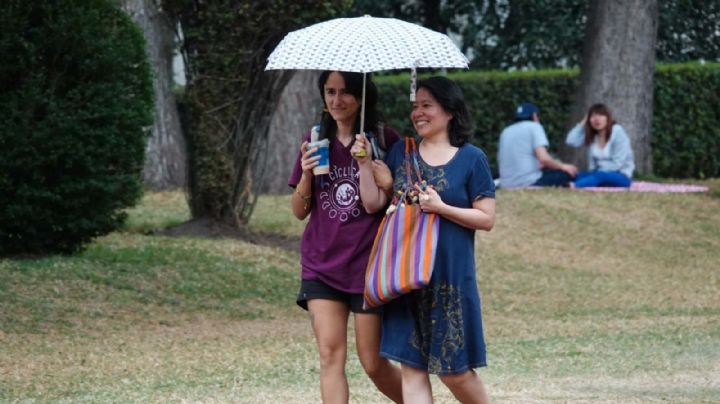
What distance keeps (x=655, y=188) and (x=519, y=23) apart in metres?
9.85

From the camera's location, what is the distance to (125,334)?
10.2 metres

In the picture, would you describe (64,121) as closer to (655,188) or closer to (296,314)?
(296,314)

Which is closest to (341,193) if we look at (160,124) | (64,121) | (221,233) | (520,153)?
(64,121)

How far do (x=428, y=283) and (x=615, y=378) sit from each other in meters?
3.39

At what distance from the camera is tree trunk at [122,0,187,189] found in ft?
64.0

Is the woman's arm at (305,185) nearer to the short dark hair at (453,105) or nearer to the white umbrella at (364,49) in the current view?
the white umbrella at (364,49)

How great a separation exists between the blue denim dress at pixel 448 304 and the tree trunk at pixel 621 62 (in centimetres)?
1458

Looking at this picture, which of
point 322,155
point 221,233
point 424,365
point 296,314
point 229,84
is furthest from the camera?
point 221,233

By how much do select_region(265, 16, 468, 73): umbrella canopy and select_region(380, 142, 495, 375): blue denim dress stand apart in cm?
44

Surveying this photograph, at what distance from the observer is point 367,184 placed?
6.03 meters

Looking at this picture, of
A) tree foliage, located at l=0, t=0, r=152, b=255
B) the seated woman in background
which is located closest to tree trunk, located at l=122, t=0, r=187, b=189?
the seated woman in background

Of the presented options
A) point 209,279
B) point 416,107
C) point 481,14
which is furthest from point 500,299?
point 481,14

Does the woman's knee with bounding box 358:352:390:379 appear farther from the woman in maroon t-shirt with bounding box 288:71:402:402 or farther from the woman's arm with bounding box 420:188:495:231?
the woman's arm with bounding box 420:188:495:231

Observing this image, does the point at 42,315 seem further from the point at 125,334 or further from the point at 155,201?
the point at 155,201
